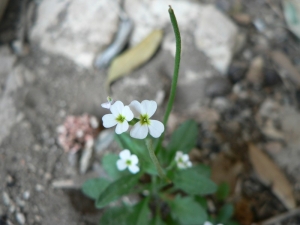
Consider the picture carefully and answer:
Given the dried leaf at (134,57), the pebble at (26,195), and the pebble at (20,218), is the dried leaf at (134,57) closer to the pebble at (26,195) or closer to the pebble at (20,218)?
the pebble at (26,195)

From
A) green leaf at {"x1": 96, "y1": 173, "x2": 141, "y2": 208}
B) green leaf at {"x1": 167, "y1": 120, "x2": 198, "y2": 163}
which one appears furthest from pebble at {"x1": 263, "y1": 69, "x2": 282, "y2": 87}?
green leaf at {"x1": 96, "y1": 173, "x2": 141, "y2": 208}

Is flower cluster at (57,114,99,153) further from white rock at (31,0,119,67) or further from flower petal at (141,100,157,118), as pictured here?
flower petal at (141,100,157,118)

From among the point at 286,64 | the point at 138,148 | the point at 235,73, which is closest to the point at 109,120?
the point at 138,148

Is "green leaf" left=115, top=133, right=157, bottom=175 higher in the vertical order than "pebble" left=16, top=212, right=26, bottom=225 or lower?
higher

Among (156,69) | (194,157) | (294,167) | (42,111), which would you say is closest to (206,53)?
(156,69)

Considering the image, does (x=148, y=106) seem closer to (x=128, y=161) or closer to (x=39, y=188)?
(x=128, y=161)
